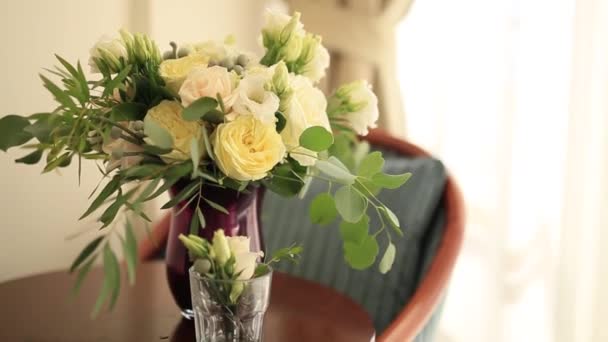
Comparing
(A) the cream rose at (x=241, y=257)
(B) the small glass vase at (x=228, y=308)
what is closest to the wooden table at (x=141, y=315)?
(B) the small glass vase at (x=228, y=308)

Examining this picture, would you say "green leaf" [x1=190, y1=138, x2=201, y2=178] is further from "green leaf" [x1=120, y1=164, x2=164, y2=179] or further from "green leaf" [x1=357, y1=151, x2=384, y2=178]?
"green leaf" [x1=357, y1=151, x2=384, y2=178]

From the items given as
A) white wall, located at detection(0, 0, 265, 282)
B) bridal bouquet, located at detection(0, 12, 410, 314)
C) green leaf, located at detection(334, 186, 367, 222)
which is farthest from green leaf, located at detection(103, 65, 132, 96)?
white wall, located at detection(0, 0, 265, 282)

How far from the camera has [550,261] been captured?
196 cm

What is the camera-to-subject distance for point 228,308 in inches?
44.3

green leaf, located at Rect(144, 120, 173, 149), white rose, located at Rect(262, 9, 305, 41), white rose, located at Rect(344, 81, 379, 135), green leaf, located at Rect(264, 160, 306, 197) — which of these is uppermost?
white rose, located at Rect(262, 9, 305, 41)

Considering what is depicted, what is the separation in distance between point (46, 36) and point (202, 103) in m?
0.95

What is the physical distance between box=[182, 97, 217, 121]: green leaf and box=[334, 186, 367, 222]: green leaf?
25cm

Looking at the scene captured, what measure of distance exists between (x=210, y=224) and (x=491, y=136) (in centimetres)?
100

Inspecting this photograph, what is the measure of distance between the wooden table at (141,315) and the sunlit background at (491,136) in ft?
1.35

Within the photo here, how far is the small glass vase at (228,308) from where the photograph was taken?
1.11 metres

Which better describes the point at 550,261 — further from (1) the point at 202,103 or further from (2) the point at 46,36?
(2) the point at 46,36

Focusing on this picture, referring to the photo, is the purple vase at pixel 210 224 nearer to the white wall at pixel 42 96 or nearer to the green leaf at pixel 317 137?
the green leaf at pixel 317 137

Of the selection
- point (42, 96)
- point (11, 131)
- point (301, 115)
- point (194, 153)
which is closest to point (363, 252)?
point (301, 115)

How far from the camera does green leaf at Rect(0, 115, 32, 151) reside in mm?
1126
